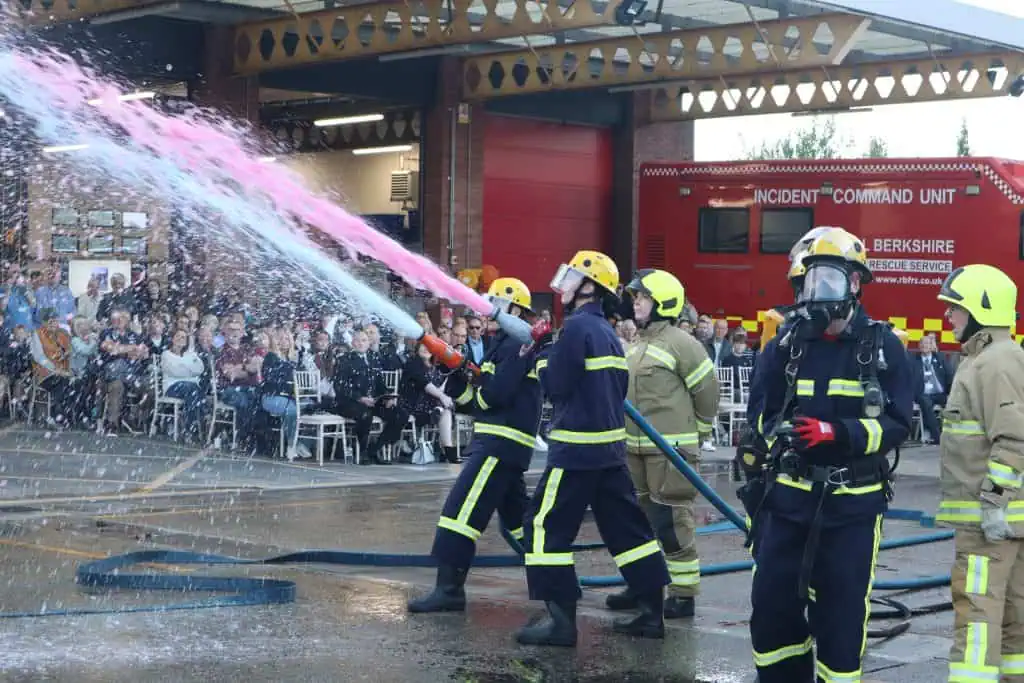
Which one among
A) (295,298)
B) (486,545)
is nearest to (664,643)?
(486,545)

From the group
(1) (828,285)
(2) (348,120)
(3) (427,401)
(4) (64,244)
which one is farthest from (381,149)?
(1) (828,285)

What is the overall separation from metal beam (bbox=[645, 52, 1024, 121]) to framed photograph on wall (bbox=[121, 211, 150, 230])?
24.8 ft

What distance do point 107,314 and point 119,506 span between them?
5457 millimetres

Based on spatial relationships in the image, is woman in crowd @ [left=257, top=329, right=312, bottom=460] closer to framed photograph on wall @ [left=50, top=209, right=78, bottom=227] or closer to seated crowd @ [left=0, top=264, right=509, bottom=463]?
seated crowd @ [left=0, top=264, right=509, bottom=463]

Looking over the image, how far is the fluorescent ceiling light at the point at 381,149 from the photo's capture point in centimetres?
2345

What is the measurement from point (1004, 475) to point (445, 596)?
124 inches

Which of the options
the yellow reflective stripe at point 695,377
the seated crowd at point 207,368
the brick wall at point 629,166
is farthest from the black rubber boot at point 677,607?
the brick wall at point 629,166

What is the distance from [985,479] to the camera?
6.16 metres

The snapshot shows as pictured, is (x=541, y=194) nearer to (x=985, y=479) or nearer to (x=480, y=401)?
(x=480, y=401)

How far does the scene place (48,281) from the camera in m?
17.7

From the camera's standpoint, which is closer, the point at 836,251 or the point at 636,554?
the point at 836,251

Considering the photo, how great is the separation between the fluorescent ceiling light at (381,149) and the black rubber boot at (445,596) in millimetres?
15641

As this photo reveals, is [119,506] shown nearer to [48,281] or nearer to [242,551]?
[242,551]

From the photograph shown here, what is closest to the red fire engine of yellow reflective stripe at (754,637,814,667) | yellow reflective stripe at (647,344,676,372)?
yellow reflective stripe at (647,344,676,372)
